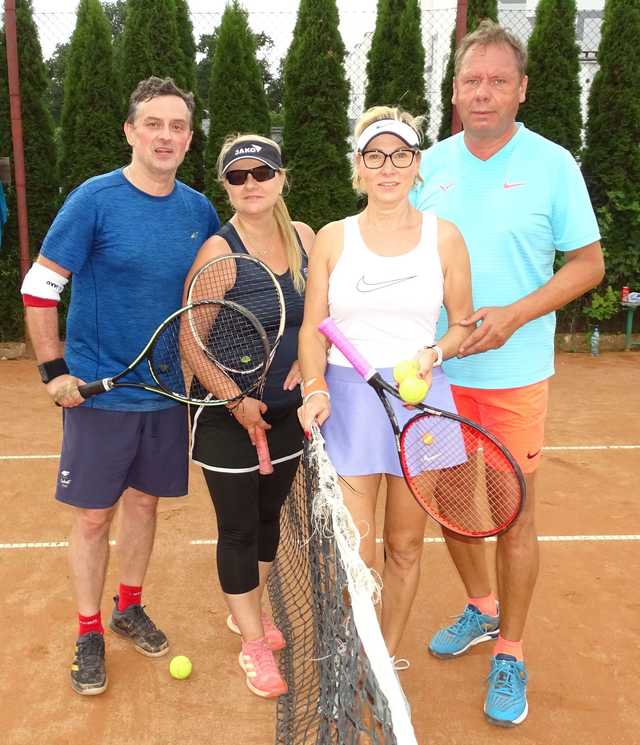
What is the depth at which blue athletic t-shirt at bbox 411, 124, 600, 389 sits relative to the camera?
2639mm

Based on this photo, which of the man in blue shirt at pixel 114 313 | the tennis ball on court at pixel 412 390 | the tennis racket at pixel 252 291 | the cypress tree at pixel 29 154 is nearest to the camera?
the tennis ball on court at pixel 412 390

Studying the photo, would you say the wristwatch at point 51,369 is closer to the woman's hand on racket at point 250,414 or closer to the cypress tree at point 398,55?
the woman's hand on racket at point 250,414

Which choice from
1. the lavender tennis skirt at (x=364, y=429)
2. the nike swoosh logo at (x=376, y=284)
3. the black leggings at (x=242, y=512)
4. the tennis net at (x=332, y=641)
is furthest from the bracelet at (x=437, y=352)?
the black leggings at (x=242, y=512)

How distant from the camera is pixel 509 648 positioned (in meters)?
2.95

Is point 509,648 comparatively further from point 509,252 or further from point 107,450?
point 107,450

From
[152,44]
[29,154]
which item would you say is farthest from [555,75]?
[29,154]

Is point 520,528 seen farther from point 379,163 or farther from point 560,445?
point 560,445

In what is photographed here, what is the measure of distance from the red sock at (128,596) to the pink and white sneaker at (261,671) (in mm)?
604

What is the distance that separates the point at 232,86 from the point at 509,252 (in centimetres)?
707

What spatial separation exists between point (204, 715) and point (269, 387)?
1227mm

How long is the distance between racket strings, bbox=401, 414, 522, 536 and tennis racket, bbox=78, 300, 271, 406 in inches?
23.2

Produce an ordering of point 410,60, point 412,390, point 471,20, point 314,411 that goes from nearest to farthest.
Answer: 1. point 412,390
2. point 314,411
3. point 471,20
4. point 410,60

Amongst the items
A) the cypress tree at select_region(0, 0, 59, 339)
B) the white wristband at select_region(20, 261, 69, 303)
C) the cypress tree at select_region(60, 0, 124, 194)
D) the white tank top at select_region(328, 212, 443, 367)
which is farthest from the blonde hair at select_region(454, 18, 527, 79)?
the cypress tree at select_region(0, 0, 59, 339)

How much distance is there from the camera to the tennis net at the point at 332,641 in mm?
1438
